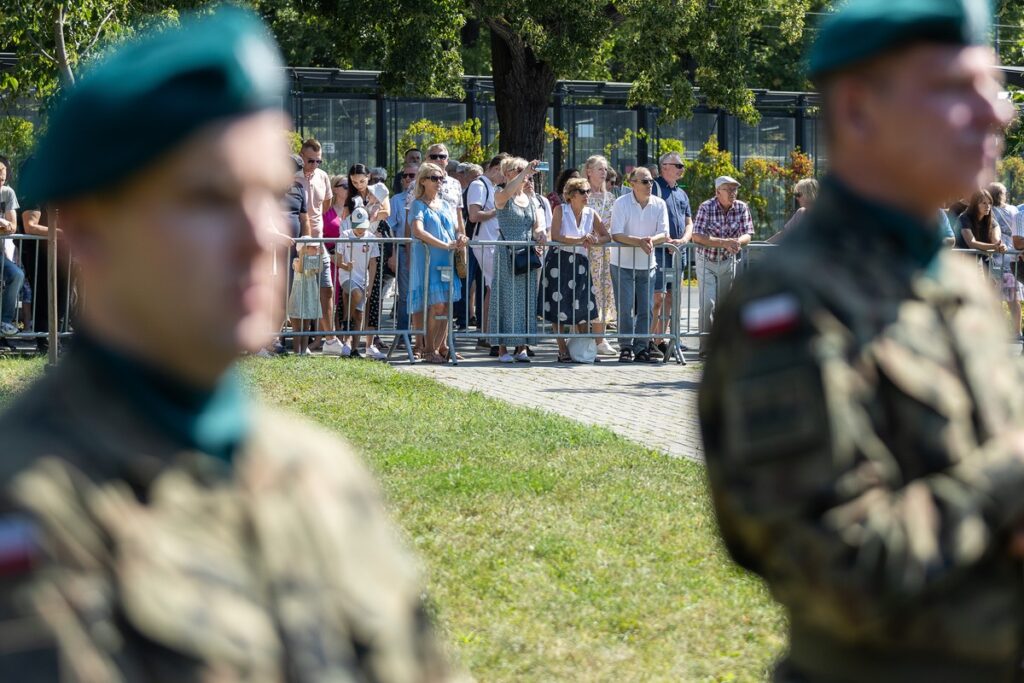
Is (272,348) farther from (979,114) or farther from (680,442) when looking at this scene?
(979,114)

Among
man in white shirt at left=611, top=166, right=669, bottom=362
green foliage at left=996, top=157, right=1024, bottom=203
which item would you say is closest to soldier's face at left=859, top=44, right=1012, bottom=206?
man in white shirt at left=611, top=166, right=669, bottom=362

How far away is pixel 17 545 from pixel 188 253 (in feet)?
1.04

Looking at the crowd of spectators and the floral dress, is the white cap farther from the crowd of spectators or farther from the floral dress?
the floral dress

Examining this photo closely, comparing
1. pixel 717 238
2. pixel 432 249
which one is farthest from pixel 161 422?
pixel 717 238

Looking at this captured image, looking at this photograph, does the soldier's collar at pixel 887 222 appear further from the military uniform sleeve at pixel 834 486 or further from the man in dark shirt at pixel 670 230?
the man in dark shirt at pixel 670 230

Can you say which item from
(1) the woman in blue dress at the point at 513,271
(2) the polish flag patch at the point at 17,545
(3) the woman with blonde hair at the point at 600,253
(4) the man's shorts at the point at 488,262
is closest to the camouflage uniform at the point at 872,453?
(2) the polish flag patch at the point at 17,545

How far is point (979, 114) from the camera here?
2.15 metres

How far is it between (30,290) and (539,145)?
11522 mm

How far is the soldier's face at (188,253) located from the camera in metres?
1.48

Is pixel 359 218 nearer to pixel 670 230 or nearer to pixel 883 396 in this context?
pixel 670 230

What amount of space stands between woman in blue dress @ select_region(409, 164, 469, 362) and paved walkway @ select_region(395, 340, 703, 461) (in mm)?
534

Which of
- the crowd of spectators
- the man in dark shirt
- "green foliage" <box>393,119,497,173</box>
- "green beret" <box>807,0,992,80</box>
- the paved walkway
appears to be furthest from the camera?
"green foliage" <box>393,119,497,173</box>

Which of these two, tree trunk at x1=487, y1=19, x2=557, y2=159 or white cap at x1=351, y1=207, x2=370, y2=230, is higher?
tree trunk at x1=487, y1=19, x2=557, y2=159

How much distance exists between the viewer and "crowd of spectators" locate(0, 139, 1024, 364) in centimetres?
1538
